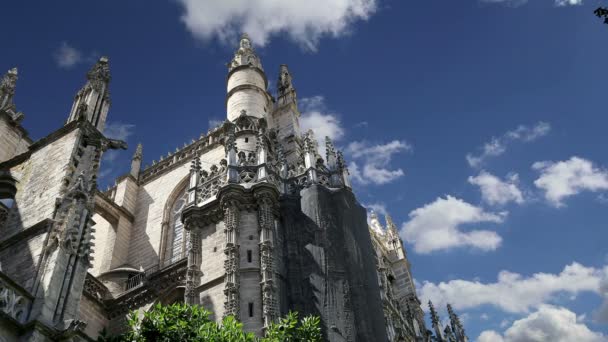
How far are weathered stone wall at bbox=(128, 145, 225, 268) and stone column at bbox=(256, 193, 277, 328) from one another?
6401 millimetres

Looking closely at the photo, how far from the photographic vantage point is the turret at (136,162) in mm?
27108

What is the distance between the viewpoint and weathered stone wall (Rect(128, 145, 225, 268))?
2314 centimetres

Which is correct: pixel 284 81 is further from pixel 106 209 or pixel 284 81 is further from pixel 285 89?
pixel 106 209

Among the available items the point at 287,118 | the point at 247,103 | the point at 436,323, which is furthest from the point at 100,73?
the point at 436,323

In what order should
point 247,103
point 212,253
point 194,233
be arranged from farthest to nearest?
point 247,103
point 194,233
point 212,253

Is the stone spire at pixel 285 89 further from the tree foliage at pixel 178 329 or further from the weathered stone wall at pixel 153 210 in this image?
the tree foliage at pixel 178 329

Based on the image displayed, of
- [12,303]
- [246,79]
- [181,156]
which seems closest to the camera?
[12,303]

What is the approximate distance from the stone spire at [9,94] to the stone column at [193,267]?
7.67 m

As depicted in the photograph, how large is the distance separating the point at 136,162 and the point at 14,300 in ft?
59.0

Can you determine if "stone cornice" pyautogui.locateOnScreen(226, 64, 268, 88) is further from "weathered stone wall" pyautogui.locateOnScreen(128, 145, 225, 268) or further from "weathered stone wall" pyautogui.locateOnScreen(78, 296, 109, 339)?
"weathered stone wall" pyautogui.locateOnScreen(78, 296, 109, 339)

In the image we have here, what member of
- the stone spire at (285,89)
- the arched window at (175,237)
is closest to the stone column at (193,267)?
the arched window at (175,237)

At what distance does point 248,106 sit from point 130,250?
716 cm

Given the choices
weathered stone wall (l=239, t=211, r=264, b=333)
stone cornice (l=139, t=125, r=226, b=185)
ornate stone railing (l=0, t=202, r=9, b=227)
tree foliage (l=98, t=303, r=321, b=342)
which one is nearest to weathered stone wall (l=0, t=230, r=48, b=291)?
tree foliage (l=98, t=303, r=321, b=342)

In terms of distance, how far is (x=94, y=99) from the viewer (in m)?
16.6
